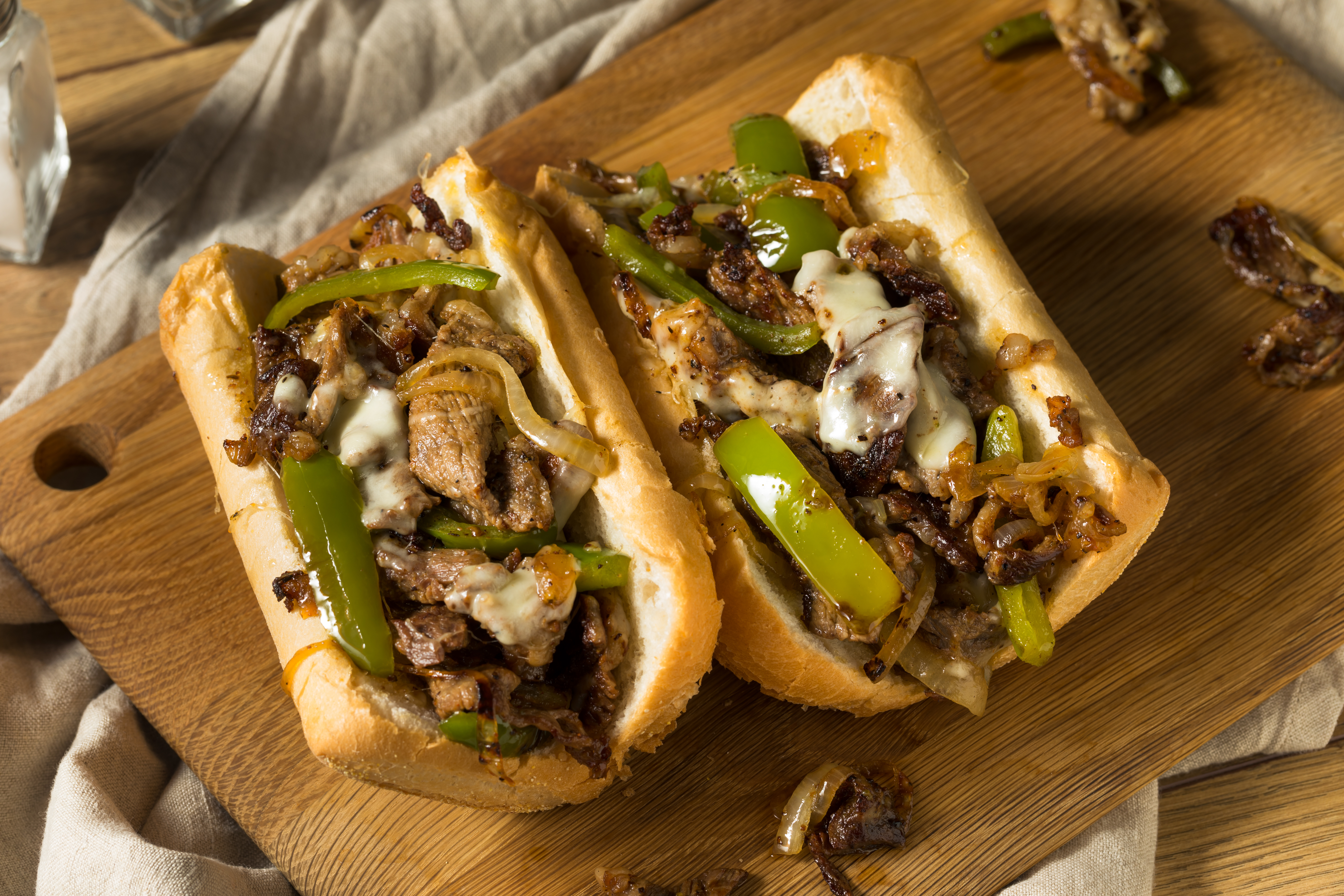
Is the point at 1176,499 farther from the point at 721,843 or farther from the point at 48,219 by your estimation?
the point at 48,219

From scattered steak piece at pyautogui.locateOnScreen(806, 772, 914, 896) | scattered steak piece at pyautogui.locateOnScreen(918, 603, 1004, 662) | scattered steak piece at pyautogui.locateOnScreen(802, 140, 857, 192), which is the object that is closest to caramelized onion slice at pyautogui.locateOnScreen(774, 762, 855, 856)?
scattered steak piece at pyautogui.locateOnScreen(806, 772, 914, 896)

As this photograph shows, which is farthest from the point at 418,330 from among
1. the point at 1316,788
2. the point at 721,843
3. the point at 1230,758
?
the point at 1316,788

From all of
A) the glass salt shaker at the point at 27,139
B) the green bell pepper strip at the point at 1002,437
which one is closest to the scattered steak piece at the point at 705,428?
the green bell pepper strip at the point at 1002,437

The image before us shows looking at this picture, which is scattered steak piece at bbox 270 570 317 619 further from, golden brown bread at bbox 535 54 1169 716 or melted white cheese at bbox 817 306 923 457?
melted white cheese at bbox 817 306 923 457

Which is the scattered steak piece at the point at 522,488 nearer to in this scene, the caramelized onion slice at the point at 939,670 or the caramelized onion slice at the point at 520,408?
the caramelized onion slice at the point at 520,408

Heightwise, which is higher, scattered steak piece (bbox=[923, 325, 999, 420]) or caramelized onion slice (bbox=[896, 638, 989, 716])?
scattered steak piece (bbox=[923, 325, 999, 420])

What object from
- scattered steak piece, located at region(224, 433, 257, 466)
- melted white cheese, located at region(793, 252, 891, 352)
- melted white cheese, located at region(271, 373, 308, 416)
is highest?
melted white cheese, located at region(271, 373, 308, 416)

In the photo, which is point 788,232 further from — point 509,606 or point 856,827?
point 856,827
